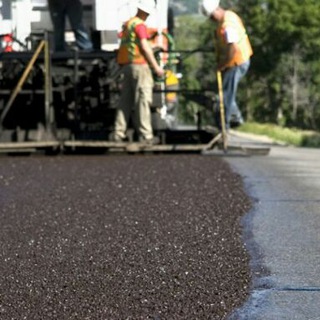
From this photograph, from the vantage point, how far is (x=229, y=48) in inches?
591

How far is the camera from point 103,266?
278 inches

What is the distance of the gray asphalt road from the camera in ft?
19.4

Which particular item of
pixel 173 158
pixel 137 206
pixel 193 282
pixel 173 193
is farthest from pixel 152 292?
pixel 173 158

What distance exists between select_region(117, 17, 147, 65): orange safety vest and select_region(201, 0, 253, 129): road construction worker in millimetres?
985

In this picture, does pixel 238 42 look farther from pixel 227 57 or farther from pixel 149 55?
pixel 149 55

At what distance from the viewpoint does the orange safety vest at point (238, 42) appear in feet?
48.9

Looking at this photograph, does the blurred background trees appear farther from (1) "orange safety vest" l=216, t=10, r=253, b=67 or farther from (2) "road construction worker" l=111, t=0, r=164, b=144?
(2) "road construction worker" l=111, t=0, r=164, b=144

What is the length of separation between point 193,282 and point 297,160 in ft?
30.3

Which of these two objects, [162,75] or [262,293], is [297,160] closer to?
[162,75]

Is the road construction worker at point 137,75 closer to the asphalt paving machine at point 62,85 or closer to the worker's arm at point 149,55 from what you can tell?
the worker's arm at point 149,55

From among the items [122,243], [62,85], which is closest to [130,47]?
[62,85]

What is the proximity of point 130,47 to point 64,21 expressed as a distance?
1411mm

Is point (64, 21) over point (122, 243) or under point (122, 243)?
over

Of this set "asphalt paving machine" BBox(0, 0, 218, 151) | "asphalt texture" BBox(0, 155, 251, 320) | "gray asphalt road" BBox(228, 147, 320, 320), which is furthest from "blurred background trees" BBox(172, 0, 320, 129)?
"asphalt texture" BBox(0, 155, 251, 320)
